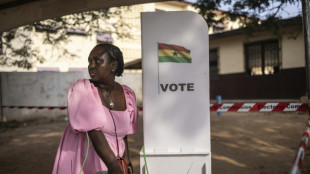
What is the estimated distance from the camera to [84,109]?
1626mm

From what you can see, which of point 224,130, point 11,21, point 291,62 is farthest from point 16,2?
point 291,62

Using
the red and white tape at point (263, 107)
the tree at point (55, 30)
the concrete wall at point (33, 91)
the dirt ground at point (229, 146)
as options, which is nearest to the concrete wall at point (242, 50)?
the dirt ground at point (229, 146)

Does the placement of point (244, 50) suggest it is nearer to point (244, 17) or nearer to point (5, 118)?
point (244, 17)

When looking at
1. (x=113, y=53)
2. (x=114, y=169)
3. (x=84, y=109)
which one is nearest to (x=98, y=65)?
(x=113, y=53)

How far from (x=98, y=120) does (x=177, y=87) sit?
67 cm

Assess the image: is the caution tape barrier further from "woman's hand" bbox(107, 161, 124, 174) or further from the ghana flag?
"woman's hand" bbox(107, 161, 124, 174)

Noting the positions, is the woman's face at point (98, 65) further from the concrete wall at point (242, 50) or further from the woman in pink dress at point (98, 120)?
the concrete wall at point (242, 50)

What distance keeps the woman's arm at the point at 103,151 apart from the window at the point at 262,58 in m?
13.5

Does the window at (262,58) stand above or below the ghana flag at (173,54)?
above

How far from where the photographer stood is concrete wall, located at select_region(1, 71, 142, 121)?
1063 cm

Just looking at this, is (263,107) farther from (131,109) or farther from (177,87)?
(131,109)

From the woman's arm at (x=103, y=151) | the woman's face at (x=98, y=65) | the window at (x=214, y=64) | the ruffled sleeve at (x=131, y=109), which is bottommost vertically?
the woman's arm at (x=103, y=151)

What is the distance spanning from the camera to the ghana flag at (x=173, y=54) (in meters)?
2.02

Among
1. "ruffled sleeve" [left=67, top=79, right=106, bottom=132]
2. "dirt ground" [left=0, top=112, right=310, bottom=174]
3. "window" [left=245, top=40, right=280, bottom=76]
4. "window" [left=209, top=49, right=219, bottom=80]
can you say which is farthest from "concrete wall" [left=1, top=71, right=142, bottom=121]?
"ruffled sleeve" [left=67, top=79, right=106, bottom=132]
